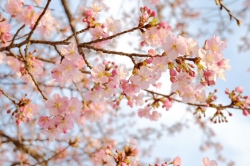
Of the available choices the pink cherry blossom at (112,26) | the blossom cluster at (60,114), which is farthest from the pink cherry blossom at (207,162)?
the pink cherry blossom at (112,26)

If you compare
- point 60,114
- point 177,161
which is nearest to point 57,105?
point 60,114

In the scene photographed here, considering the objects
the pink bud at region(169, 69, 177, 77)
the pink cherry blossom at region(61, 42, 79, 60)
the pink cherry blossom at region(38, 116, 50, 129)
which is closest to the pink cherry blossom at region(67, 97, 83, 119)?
the pink cherry blossom at region(38, 116, 50, 129)

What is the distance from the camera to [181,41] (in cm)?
183

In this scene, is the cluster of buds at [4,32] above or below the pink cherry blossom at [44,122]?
above

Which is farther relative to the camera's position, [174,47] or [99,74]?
[99,74]

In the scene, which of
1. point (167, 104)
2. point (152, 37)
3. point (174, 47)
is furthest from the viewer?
point (167, 104)

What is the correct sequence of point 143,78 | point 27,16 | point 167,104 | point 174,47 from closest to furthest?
point 174,47
point 143,78
point 27,16
point 167,104

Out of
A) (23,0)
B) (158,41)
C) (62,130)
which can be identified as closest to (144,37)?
(158,41)

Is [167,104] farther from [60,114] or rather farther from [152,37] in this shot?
[60,114]

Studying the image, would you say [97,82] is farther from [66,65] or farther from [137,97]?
[137,97]

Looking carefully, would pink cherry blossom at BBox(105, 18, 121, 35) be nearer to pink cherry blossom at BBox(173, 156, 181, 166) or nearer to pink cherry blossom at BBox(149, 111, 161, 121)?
pink cherry blossom at BBox(173, 156, 181, 166)

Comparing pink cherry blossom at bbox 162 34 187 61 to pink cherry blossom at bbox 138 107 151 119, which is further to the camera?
pink cherry blossom at bbox 138 107 151 119

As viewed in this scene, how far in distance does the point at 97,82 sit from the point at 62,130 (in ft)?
1.35

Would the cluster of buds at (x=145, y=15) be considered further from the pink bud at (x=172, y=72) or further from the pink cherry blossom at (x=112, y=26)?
the pink bud at (x=172, y=72)
